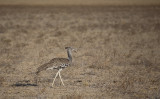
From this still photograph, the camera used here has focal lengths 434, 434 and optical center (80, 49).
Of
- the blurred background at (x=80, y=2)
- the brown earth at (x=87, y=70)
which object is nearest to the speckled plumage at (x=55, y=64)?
the brown earth at (x=87, y=70)

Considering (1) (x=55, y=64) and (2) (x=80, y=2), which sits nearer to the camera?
(1) (x=55, y=64)

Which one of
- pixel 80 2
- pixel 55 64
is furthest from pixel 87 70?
pixel 80 2

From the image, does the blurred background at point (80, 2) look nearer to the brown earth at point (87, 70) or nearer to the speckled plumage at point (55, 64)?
the brown earth at point (87, 70)

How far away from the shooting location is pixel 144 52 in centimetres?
1667

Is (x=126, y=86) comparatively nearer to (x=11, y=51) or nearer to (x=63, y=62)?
(x=63, y=62)

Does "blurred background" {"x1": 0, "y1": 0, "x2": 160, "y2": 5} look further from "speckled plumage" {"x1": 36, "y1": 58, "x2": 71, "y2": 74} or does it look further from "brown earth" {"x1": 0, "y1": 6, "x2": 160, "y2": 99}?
"speckled plumage" {"x1": 36, "y1": 58, "x2": 71, "y2": 74}

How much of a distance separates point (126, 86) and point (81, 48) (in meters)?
7.80

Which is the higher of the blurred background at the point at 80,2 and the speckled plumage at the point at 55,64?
the blurred background at the point at 80,2

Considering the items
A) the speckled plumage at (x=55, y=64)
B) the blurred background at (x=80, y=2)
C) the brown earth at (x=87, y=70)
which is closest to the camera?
the brown earth at (x=87, y=70)

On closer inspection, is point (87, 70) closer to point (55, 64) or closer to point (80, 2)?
point (55, 64)

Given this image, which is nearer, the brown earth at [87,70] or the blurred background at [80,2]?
the brown earth at [87,70]

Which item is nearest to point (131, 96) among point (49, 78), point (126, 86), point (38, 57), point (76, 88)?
point (126, 86)

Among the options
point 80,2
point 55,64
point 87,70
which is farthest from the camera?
point 80,2

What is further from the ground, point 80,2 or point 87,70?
point 80,2
